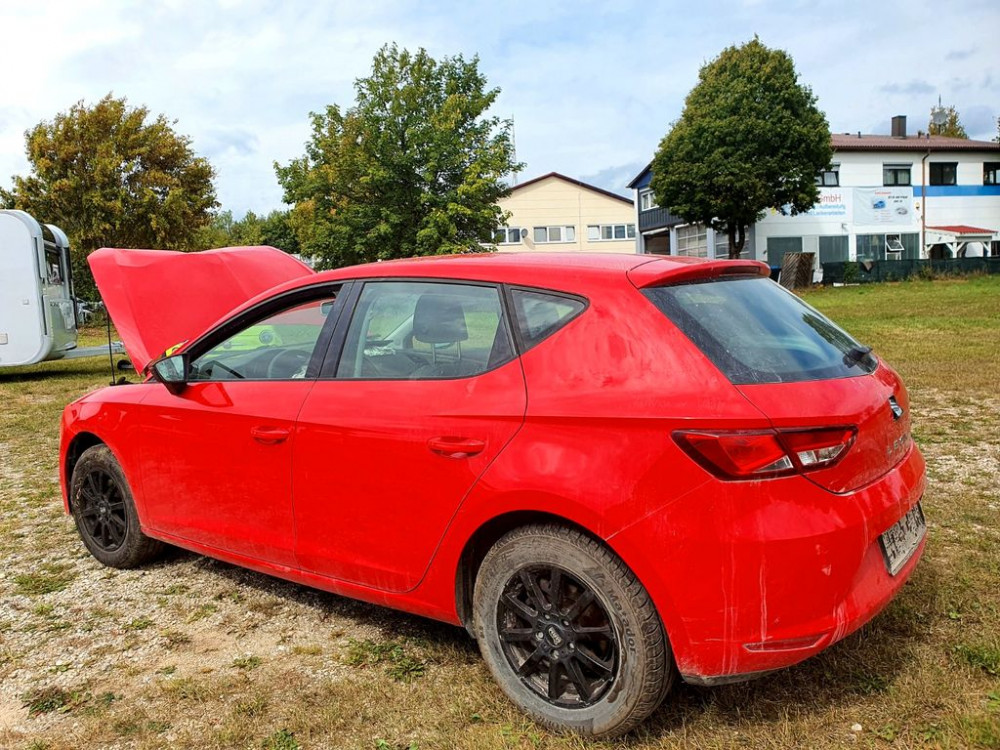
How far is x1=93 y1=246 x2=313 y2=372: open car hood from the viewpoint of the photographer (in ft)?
19.2

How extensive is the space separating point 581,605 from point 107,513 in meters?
3.04

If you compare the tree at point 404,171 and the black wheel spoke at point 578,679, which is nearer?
the black wheel spoke at point 578,679

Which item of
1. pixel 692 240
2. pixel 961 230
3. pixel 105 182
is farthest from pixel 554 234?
pixel 105 182

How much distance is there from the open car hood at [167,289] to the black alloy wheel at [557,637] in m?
3.65

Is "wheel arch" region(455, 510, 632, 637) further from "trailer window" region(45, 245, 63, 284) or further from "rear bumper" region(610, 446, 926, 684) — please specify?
"trailer window" region(45, 245, 63, 284)

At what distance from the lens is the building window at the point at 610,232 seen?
63.1 m

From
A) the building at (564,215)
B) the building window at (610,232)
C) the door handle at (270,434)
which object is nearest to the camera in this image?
the door handle at (270,434)

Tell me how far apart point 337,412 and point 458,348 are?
1.82 ft

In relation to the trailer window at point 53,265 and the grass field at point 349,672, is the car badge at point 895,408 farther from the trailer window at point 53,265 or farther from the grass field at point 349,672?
the trailer window at point 53,265

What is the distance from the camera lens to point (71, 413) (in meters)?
4.50

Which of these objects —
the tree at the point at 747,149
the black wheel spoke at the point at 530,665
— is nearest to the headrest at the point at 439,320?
the black wheel spoke at the point at 530,665

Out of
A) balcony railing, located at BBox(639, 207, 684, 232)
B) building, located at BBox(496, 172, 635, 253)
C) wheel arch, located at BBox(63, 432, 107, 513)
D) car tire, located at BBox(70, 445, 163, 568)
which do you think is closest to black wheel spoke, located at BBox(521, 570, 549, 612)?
car tire, located at BBox(70, 445, 163, 568)

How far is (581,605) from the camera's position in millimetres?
2570

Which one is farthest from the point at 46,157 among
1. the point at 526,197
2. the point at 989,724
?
A: the point at 526,197
